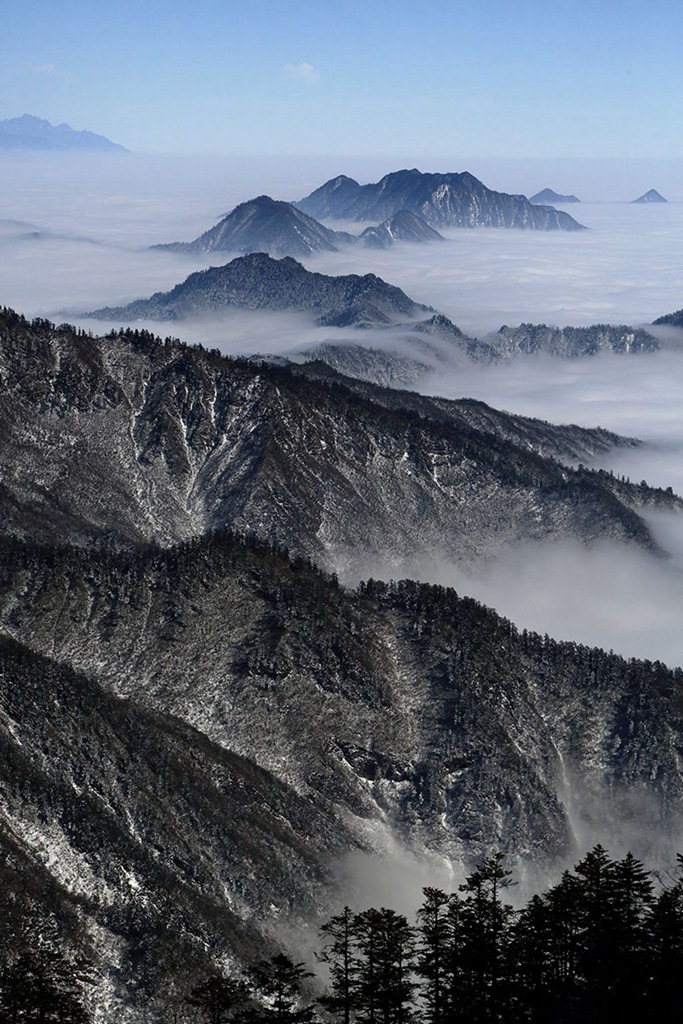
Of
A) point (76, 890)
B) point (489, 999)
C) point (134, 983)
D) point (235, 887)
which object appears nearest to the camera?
point (489, 999)

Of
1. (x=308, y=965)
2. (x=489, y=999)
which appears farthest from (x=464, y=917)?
(x=308, y=965)

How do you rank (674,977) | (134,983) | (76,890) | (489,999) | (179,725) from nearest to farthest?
(674,977) → (489,999) → (134,983) → (76,890) → (179,725)

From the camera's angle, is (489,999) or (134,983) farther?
(134,983)

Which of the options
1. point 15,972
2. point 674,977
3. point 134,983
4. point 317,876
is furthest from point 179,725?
point 674,977

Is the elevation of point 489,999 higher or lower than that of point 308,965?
higher

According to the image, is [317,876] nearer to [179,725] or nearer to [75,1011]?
[179,725]

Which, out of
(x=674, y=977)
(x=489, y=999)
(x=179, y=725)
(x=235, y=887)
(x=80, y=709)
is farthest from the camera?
(x=179, y=725)

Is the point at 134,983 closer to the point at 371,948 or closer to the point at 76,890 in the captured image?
the point at 76,890

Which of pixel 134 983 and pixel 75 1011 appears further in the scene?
pixel 134 983

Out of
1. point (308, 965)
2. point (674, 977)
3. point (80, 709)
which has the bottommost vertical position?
point (308, 965)
